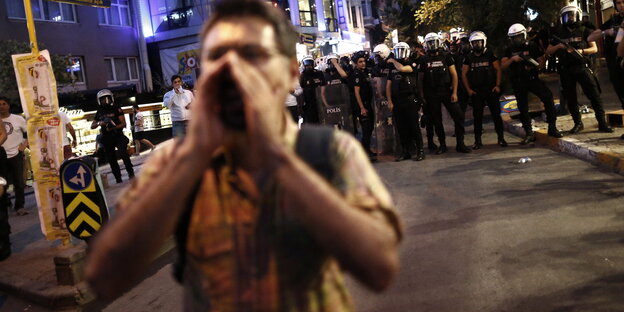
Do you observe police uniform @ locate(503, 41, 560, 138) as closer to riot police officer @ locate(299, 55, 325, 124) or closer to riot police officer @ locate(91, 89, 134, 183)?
riot police officer @ locate(299, 55, 325, 124)

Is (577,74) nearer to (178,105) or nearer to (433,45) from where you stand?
(433,45)

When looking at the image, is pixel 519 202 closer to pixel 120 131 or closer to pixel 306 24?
pixel 120 131

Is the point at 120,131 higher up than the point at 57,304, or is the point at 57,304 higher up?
the point at 120,131

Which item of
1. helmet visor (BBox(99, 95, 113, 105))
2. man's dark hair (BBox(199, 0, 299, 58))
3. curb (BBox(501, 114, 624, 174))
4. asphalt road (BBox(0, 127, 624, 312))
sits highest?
helmet visor (BBox(99, 95, 113, 105))

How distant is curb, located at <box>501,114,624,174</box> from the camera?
7.80 metres

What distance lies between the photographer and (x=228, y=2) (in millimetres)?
1371

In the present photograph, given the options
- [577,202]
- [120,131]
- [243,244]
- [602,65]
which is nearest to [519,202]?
[577,202]

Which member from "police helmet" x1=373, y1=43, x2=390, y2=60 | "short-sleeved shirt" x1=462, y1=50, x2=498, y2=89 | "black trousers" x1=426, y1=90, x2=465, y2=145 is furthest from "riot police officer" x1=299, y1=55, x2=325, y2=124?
"short-sleeved shirt" x1=462, y1=50, x2=498, y2=89

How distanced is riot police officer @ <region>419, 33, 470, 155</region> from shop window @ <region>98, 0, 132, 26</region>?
19817 mm

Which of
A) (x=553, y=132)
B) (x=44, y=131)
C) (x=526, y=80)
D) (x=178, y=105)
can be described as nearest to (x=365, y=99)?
(x=526, y=80)

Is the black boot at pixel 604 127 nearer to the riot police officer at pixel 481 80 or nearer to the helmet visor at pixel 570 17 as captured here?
the riot police officer at pixel 481 80

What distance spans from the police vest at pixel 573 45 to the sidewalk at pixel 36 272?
7.93 meters

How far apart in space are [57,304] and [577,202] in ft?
18.9

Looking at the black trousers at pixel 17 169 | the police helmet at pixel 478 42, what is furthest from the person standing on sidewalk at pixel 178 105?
the police helmet at pixel 478 42
